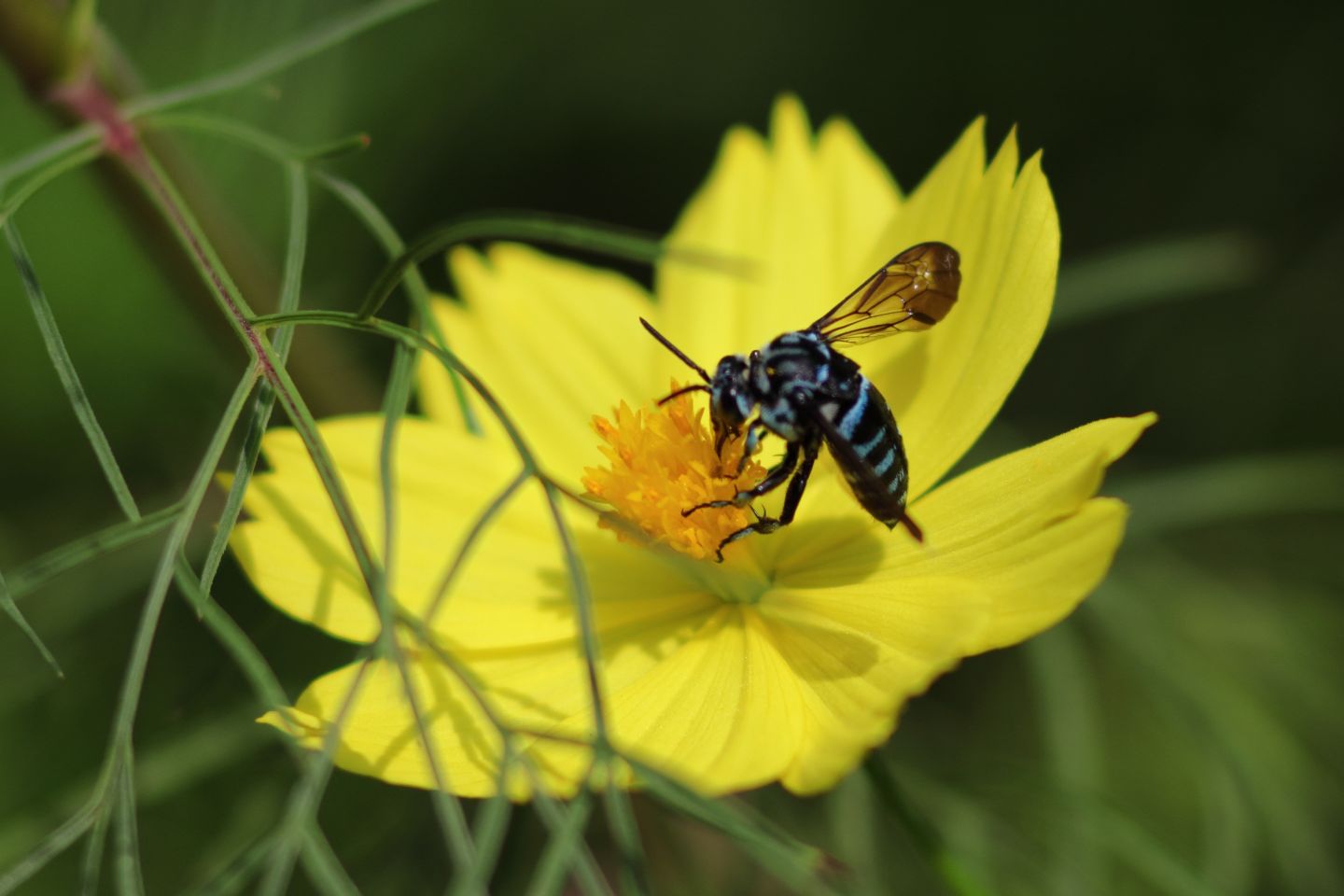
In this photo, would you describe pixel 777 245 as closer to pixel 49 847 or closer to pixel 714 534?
pixel 714 534

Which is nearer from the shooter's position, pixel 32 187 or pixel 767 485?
pixel 32 187

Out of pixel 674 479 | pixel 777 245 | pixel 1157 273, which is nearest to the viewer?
pixel 674 479

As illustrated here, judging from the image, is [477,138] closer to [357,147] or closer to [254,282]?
[254,282]

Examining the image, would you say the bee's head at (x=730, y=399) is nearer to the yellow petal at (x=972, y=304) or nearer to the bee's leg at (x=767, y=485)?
the bee's leg at (x=767, y=485)

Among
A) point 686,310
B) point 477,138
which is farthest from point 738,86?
point 686,310

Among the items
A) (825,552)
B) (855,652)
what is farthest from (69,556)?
(825,552)

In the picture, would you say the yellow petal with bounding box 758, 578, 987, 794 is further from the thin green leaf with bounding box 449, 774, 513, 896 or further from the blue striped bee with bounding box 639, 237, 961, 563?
the thin green leaf with bounding box 449, 774, 513, 896
